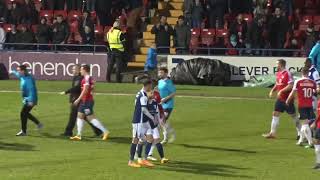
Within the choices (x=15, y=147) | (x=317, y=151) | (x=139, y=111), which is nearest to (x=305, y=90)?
(x=317, y=151)

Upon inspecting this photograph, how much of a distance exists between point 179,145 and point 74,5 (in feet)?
66.6

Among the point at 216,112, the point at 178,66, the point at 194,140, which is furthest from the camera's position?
the point at 178,66

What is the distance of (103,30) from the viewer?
35.1 metres

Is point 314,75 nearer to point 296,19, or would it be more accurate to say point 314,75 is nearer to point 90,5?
point 296,19

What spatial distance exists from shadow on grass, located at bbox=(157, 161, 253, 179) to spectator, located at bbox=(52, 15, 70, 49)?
1868 cm

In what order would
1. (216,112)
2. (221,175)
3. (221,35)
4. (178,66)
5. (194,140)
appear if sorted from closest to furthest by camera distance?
(221,175), (194,140), (216,112), (178,66), (221,35)

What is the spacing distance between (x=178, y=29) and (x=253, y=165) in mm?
17268

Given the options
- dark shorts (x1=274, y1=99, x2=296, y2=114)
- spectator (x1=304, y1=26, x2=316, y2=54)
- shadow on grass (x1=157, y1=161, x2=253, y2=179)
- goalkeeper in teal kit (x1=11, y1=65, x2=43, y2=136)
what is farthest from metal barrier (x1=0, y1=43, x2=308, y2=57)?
shadow on grass (x1=157, y1=161, x2=253, y2=179)

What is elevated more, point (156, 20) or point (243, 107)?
point (156, 20)

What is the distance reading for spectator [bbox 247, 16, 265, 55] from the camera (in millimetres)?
32094

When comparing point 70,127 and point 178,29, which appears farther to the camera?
point 178,29

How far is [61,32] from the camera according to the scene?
3381 cm

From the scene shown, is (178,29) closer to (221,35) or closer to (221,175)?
(221,35)

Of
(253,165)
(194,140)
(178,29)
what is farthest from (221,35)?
(253,165)
